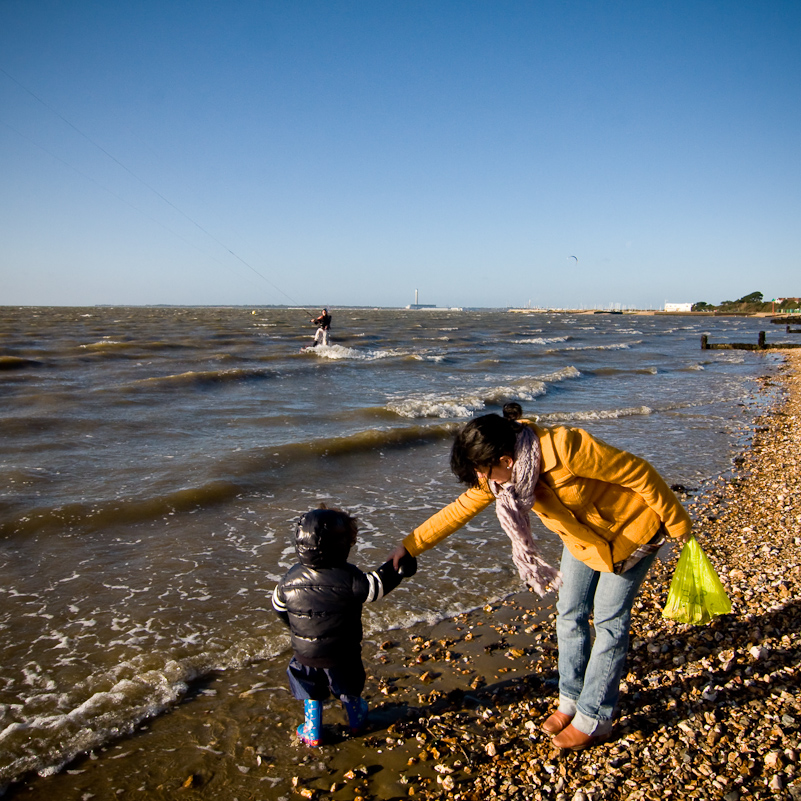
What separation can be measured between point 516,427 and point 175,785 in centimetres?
263

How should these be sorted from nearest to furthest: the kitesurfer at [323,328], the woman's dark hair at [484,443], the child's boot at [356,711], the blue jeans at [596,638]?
the woman's dark hair at [484,443]
the blue jeans at [596,638]
the child's boot at [356,711]
the kitesurfer at [323,328]

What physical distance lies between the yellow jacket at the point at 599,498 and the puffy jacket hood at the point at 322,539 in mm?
774

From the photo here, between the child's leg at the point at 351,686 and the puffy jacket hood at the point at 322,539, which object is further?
the child's leg at the point at 351,686

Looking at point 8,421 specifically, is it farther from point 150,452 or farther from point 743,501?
point 743,501

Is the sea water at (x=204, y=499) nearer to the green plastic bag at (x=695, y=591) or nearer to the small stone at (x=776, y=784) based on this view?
the green plastic bag at (x=695, y=591)

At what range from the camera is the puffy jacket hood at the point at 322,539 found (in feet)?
9.49

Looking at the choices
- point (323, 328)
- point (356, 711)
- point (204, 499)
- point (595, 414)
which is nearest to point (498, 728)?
point (356, 711)

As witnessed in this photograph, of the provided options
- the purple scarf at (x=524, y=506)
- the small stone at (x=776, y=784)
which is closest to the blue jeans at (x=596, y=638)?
the purple scarf at (x=524, y=506)

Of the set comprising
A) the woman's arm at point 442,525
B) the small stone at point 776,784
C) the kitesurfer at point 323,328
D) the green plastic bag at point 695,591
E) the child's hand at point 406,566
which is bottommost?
the small stone at point 776,784

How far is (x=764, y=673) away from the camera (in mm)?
3500

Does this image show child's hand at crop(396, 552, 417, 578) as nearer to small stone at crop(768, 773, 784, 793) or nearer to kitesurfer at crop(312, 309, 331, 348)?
small stone at crop(768, 773, 784, 793)

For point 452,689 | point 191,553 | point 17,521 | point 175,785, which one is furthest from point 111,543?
point 452,689

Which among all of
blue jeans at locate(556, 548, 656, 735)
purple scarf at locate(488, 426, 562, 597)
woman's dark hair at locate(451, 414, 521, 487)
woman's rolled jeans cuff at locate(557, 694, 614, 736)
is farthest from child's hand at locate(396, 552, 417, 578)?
woman's rolled jeans cuff at locate(557, 694, 614, 736)

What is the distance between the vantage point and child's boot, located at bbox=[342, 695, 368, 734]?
3248 mm
